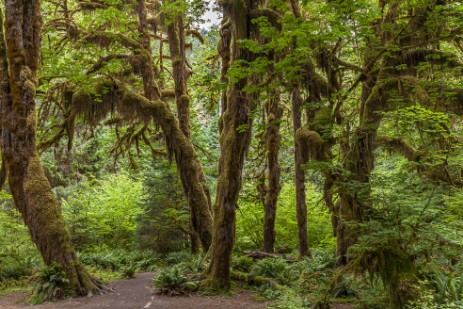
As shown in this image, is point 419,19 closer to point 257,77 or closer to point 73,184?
point 257,77

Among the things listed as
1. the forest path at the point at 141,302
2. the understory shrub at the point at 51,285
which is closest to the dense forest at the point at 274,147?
the understory shrub at the point at 51,285

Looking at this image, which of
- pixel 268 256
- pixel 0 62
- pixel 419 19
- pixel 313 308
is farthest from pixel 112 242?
pixel 419 19

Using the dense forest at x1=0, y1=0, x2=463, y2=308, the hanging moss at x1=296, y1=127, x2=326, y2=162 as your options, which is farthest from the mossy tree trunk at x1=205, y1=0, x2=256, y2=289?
the hanging moss at x1=296, y1=127, x2=326, y2=162

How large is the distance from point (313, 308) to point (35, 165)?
26.1 feet

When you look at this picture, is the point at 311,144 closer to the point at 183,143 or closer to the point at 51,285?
the point at 183,143

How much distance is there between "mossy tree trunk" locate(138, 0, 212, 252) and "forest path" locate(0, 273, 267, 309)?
131 inches

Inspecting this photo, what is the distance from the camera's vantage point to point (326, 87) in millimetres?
10414

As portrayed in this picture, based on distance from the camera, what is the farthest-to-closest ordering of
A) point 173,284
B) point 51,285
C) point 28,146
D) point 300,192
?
point 300,192 < point 28,146 < point 173,284 < point 51,285

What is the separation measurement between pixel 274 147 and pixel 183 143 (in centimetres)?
333

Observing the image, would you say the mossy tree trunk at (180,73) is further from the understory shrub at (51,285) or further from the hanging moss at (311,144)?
the hanging moss at (311,144)

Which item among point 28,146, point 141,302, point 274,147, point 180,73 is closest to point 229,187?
point 141,302

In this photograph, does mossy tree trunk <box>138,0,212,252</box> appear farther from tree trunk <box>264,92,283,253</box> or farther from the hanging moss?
the hanging moss

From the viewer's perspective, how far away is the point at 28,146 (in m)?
10.5

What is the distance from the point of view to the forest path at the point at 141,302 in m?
8.54
